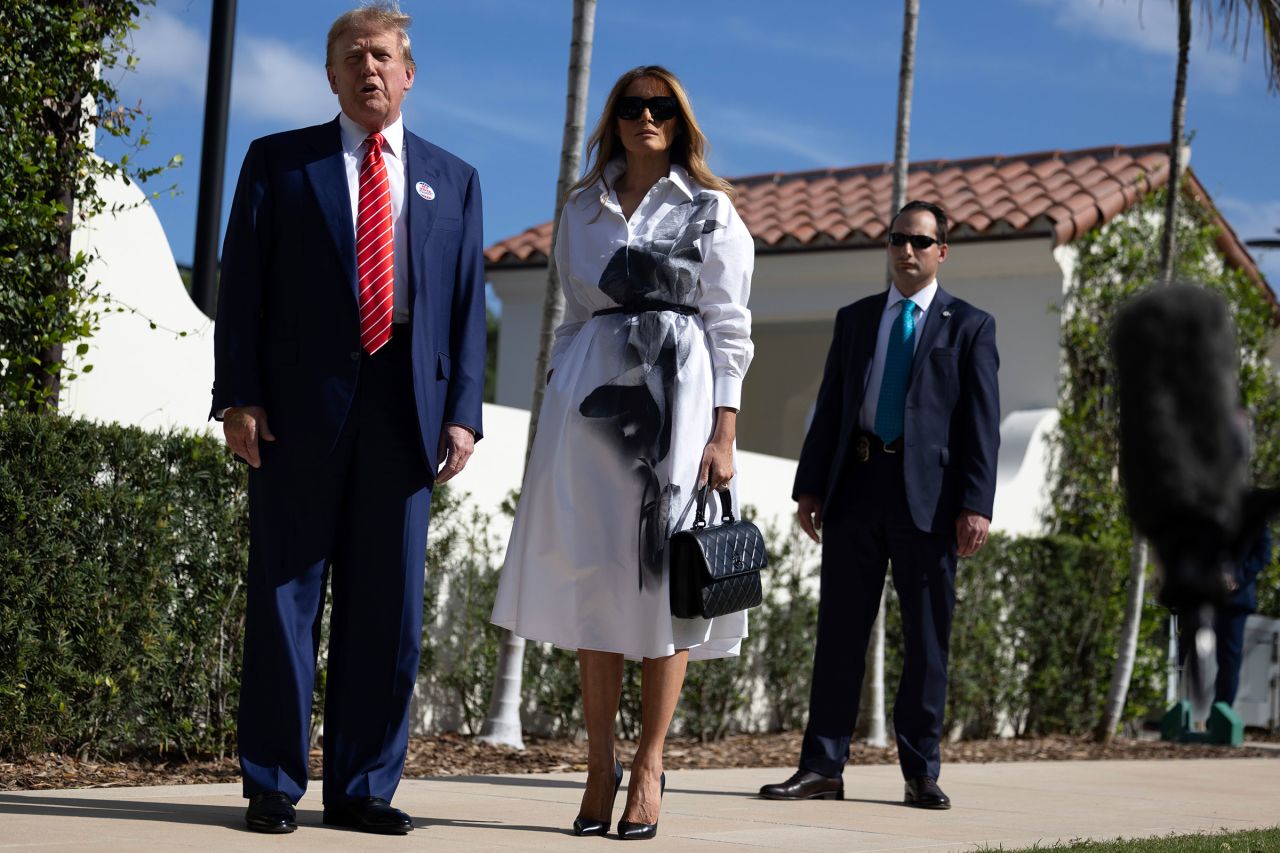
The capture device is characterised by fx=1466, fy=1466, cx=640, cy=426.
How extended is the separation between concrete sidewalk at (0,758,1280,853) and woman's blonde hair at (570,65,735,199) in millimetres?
2029

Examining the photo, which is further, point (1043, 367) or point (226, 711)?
point (1043, 367)

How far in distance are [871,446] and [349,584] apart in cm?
247

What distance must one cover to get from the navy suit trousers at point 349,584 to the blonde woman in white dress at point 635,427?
1.16 feet

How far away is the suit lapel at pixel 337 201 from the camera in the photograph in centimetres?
430

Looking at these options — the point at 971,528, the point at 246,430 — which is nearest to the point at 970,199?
the point at 971,528

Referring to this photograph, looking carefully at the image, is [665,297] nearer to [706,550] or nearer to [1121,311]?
[706,550]

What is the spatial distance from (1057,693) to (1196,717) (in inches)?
369

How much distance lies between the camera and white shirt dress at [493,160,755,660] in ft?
14.2

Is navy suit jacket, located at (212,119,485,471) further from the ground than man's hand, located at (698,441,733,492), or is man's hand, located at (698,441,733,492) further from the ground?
navy suit jacket, located at (212,119,485,471)

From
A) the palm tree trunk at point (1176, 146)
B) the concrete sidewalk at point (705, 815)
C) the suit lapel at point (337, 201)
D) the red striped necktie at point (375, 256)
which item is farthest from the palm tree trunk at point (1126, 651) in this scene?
the suit lapel at point (337, 201)

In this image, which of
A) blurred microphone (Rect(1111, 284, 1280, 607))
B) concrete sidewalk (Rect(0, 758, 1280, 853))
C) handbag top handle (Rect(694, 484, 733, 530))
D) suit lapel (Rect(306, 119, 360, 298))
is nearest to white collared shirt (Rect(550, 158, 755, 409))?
handbag top handle (Rect(694, 484, 733, 530))

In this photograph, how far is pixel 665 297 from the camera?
447 cm

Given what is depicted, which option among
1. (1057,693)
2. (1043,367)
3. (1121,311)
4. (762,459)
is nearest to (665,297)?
(1121,311)

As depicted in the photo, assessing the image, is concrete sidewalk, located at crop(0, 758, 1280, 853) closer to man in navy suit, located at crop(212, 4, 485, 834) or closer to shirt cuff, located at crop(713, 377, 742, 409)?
man in navy suit, located at crop(212, 4, 485, 834)
